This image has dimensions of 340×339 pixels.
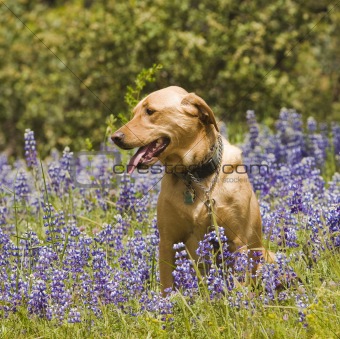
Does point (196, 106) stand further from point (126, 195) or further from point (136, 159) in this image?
point (126, 195)

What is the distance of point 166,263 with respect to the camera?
157 inches

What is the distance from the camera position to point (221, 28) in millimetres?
8727

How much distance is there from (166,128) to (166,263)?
2.53 feet

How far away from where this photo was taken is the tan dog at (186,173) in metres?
3.99

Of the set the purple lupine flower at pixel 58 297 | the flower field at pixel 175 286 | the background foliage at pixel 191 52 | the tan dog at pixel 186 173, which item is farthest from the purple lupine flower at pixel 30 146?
the background foliage at pixel 191 52

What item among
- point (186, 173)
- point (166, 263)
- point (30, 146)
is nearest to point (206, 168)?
point (186, 173)

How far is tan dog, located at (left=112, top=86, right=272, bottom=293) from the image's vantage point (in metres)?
3.99

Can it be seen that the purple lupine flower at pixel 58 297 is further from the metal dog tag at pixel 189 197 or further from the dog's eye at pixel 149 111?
the dog's eye at pixel 149 111

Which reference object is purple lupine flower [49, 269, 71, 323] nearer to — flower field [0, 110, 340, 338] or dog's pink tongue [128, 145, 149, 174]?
flower field [0, 110, 340, 338]

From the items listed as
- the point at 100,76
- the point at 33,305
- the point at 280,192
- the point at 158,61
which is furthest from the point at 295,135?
the point at 33,305

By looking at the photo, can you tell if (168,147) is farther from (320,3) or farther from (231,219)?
(320,3)

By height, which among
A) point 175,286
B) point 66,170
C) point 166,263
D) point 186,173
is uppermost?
point 186,173

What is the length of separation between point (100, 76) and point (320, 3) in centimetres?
303

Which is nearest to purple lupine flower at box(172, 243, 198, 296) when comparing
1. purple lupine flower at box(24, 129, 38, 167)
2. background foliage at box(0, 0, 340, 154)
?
purple lupine flower at box(24, 129, 38, 167)
